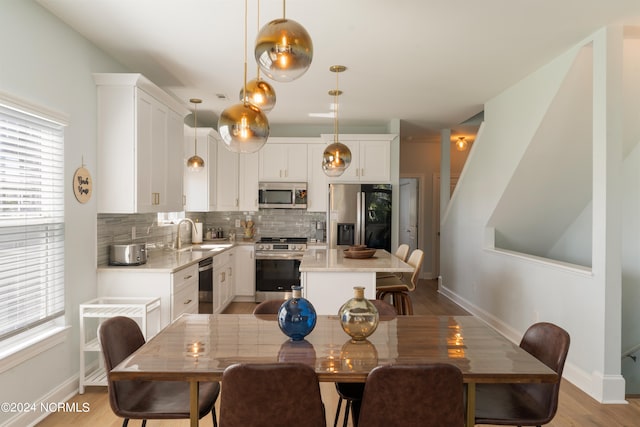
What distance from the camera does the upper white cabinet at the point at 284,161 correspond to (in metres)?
6.47

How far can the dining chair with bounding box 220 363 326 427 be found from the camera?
1508 millimetres

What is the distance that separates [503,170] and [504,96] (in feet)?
2.71

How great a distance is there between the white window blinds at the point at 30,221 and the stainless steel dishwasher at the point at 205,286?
1494mm

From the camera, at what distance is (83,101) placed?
3.28m

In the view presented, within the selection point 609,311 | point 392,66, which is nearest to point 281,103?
point 392,66

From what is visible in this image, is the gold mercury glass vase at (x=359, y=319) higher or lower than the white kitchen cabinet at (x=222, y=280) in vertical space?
higher

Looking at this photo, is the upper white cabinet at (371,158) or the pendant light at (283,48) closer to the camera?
the pendant light at (283,48)

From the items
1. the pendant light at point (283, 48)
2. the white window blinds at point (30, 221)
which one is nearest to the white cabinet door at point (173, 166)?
the white window blinds at point (30, 221)

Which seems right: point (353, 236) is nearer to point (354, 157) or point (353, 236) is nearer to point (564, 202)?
point (354, 157)

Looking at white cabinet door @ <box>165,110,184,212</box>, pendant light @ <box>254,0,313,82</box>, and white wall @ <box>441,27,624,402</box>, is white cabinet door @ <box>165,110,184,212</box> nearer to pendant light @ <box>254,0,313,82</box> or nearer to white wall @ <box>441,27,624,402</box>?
pendant light @ <box>254,0,313,82</box>

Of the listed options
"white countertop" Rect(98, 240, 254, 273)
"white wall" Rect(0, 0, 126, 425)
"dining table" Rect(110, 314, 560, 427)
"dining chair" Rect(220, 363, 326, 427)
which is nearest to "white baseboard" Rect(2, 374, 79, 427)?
"white wall" Rect(0, 0, 126, 425)

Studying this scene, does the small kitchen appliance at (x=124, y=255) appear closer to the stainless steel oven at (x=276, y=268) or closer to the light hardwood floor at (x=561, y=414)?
the light hardwood floor at (x=561, y=414)

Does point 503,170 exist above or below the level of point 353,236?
above

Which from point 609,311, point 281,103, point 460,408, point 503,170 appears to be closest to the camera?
point 460,408
